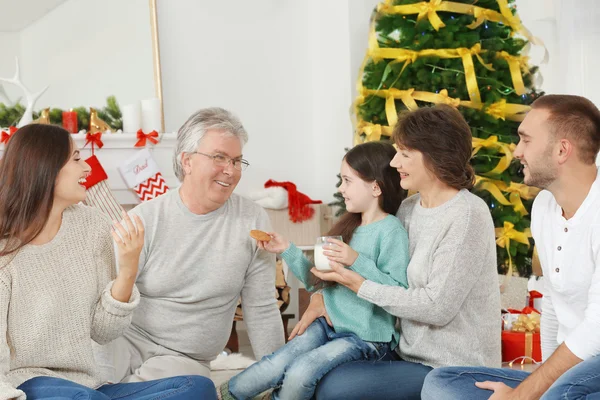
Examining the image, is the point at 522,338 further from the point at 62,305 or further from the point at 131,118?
the point at 131,118

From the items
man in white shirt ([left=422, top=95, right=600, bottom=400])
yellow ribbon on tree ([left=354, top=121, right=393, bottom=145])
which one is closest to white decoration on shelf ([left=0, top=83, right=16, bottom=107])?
yellow ribbon on tree ([left=354, top=121, right=393, bottom=145])

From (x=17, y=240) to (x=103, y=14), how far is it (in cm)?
303

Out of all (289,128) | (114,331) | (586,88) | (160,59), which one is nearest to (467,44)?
(586,88)

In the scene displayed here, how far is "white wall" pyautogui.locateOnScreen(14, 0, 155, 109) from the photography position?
4.68 metres

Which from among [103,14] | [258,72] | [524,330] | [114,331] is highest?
[103,14]

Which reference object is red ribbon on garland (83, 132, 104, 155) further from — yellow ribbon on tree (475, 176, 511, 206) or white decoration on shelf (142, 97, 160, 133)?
yellow ribbon on tree (475, 176, 511, 206)

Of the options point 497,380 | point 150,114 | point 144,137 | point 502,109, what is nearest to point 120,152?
point 144,137

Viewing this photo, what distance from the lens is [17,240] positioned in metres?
2.08

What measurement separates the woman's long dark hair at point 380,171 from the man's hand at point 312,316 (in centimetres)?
22

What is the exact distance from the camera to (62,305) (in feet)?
6.90

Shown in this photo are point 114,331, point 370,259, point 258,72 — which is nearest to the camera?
point 114,331

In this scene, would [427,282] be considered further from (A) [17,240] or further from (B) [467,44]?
(B) [467,44]

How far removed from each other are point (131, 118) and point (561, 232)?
10.1 feet

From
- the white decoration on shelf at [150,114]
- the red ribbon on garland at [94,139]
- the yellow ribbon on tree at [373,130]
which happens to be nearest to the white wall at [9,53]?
the red ribbon on garland at [94,139]
